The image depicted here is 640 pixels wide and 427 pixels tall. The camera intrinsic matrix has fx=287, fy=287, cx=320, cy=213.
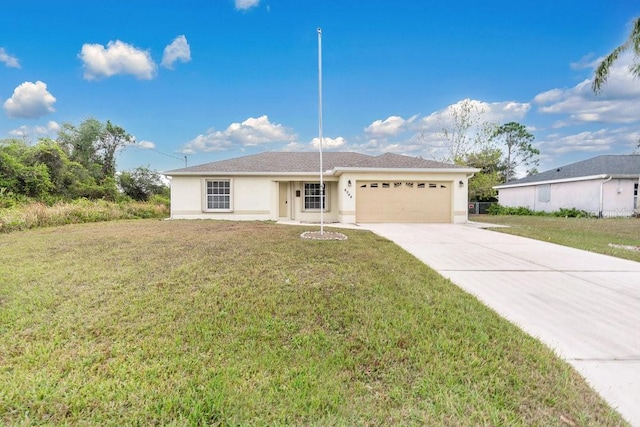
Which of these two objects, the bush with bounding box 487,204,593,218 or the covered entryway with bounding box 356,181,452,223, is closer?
the covered entryway with bounding box 356,181,452,223

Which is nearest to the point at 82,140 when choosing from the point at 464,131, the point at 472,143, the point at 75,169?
the point at 75,169

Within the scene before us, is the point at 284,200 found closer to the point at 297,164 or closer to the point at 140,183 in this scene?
the point at 297,164

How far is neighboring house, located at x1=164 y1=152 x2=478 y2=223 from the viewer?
551 inches

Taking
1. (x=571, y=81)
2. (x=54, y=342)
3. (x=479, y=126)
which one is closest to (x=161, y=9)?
(x=54, y=342)

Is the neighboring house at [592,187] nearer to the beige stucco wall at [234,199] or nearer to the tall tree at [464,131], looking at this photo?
the tall tree at [464,131]

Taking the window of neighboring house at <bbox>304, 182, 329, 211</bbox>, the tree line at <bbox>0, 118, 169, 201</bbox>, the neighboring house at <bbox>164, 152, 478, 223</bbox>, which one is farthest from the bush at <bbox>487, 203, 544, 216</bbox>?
the tree line at <bbox>0, 118, 169, 201</bbox>

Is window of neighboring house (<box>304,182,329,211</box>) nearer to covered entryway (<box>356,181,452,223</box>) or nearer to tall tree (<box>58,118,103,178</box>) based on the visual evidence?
covered entryway (<box>356,181,452,223</box>)

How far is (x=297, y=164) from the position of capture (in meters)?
16.4

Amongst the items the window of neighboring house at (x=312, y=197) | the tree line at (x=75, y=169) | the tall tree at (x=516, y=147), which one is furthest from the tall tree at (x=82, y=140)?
the tall tree at (x=516, y=147)

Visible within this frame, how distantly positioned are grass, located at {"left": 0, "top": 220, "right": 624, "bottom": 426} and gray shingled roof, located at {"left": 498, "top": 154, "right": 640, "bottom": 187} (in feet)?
77.9

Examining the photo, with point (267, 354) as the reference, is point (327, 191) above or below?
above

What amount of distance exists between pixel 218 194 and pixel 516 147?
1518 inches

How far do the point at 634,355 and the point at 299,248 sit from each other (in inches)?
202

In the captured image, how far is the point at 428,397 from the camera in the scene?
2059mm
